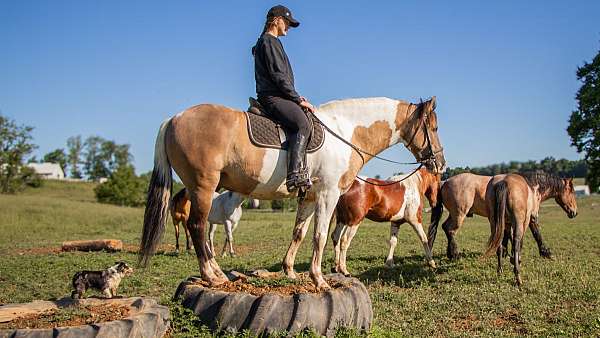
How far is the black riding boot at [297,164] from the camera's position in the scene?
5.77m

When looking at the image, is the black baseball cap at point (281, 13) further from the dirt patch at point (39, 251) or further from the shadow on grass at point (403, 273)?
the dirt patch at point (39, 251)

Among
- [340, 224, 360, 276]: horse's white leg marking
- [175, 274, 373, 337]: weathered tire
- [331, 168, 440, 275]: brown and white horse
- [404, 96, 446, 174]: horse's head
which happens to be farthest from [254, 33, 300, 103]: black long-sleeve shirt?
[340, 224, 360, 276]: horse's white leg marking

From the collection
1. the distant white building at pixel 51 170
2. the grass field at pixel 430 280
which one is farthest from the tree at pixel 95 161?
the grass field at pixel 430 280

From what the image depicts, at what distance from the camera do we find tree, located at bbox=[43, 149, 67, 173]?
114688 millimetres

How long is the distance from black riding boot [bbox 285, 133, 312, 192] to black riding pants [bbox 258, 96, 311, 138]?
0.10m

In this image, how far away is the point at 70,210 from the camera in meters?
32.8

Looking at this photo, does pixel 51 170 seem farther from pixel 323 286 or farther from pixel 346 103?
pixel 323 286

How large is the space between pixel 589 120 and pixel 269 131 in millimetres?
28333

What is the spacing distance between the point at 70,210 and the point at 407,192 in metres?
26.6

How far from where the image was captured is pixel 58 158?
118750 millimetres

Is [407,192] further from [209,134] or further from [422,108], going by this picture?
[209,134]

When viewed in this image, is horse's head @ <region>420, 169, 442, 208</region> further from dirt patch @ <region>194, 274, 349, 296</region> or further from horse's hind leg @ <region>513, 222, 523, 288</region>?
dirt patch @ <region>194, 274, 349, 296</region>

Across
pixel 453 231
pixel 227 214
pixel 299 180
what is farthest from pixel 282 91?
pixel 227 214

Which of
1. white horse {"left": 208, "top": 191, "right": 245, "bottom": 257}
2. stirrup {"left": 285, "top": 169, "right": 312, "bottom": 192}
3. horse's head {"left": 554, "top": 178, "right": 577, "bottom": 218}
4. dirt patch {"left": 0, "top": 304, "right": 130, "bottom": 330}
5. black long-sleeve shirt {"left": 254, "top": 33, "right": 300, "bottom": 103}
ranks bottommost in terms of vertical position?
dirt patch {"left": 0, "top": 304, "right": 130, "bottom": 330}
